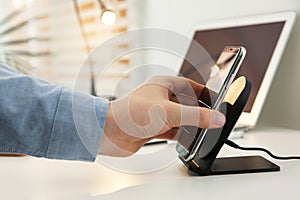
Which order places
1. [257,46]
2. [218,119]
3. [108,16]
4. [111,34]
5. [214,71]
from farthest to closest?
[111,34] → [108,16] → [257,46] → [214,71] → [218,119]

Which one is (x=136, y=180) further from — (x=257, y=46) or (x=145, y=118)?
(x=257, y=46)

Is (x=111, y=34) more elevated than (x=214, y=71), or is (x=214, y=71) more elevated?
(x=214, y=71)

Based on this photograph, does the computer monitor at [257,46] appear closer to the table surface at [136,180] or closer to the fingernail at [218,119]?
the table surface at [136,180]

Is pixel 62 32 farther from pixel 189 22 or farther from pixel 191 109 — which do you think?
pixel 191 109

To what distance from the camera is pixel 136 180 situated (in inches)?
21.3

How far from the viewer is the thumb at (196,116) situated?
0.51 metres

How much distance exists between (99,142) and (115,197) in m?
0.10

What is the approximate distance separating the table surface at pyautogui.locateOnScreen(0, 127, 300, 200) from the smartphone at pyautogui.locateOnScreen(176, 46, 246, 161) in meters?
0.03

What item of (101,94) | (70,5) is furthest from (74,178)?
(70,5)

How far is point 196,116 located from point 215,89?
7 cm

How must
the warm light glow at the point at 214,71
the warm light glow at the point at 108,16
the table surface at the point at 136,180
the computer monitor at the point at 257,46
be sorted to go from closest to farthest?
the table surface at the point at 136,180
the warm light glow at the point at 214,71
the computer monitor at the point at 257,46
the warm light glow at the point at 108,16

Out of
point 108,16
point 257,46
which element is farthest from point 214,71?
point 108,16

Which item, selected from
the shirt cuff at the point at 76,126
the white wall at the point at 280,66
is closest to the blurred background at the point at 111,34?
the white wall at the point at 280,66

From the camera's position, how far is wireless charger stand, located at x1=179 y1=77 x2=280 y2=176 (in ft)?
1.75
